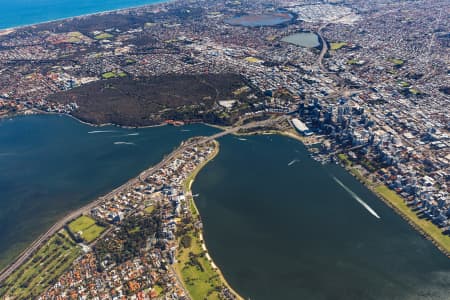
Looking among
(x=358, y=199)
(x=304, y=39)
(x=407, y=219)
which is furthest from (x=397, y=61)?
(x=407, y=219)

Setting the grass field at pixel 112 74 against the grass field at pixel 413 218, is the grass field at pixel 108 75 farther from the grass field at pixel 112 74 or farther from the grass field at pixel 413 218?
the grass field at pixel 413 218

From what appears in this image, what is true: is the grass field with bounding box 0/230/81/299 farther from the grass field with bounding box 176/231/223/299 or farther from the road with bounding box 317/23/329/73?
the road with bounding box 317/23/329/73

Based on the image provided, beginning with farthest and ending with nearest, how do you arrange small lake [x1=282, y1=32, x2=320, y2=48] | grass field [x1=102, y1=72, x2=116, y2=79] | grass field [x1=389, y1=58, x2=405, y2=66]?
small lake [x1=282, y1=32, x2=320, y2=48] → grass field [x1=102, y1=72, x2=116, y2=79] → grass field [x1=389, y1=58, x2=405, y2=66]

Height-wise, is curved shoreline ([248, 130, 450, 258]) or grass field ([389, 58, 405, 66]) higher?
grass field ([389, 58, 405, 66])

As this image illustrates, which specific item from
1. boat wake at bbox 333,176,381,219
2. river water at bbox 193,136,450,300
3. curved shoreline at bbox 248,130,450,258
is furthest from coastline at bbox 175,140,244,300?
curved shoreline at bbox 248,130,450,258

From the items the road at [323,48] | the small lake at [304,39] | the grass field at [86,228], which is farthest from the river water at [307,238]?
the small lake at [304,39]

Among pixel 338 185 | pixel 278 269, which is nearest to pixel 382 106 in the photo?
pixel 338 185
